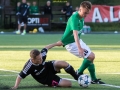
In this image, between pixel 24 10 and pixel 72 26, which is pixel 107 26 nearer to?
pixel 24 10

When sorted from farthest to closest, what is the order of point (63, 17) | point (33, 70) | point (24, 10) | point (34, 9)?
point (63, 17), point (34, 9), point (24, 10), point (33, 70)

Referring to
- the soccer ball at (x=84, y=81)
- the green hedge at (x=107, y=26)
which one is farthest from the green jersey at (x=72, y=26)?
the green hedge at (x=107, y=26)

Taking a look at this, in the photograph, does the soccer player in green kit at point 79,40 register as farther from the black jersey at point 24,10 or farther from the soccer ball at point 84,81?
the black jersey at point 24,10

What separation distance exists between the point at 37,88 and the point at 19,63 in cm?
526

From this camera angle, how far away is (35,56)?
417 inches

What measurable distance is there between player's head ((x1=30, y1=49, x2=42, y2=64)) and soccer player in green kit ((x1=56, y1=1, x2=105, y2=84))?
3.47 ft

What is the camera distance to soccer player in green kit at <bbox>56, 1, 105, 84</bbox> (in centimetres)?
1141

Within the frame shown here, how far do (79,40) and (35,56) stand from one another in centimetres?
154

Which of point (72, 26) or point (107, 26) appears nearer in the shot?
point (72, 26)

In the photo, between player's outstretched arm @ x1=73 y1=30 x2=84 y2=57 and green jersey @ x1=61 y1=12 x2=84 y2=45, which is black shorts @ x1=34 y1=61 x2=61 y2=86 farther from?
green jersey @ x1=61 y1=12 x2=84 y2=45

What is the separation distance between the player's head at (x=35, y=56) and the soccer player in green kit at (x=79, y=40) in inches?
41.6

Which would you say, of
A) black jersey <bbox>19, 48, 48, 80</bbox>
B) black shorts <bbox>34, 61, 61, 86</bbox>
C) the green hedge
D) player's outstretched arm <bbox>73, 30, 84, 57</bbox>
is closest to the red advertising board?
the green hedge

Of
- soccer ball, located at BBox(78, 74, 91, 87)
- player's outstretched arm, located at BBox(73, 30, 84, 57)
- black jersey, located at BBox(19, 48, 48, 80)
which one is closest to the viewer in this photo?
black jersey, located at BBox(19, 48, 48, 80)

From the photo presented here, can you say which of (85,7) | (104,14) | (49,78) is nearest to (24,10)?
(104,14)
